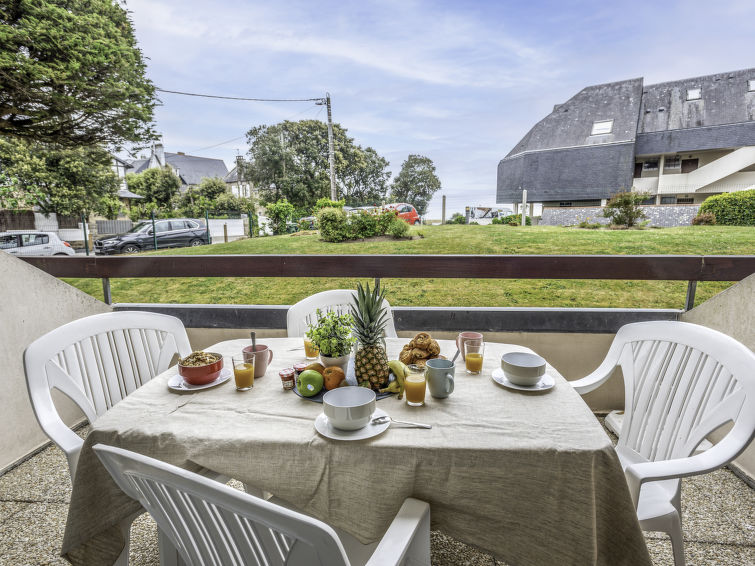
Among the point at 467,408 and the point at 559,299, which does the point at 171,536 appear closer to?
the point at 467,408

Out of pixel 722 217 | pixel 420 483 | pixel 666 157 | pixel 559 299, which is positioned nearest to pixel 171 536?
pixel 420 483

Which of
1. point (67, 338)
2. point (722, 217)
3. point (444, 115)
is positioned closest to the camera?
point (67, 338)

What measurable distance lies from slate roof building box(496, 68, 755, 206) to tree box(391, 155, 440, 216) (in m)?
8.84

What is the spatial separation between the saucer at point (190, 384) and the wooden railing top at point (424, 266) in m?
1.21

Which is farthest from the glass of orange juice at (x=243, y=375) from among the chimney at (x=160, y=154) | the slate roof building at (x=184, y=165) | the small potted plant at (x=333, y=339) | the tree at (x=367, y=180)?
the chimney at (x=160, y=154)

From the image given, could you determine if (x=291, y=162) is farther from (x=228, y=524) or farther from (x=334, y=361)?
(x=228, y=524)

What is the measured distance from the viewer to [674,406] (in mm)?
1392

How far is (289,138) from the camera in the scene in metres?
19.3

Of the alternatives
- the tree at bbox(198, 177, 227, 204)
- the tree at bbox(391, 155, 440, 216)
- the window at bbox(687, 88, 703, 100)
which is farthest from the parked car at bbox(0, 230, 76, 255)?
the window at bbox(687, 88, 703, 100)

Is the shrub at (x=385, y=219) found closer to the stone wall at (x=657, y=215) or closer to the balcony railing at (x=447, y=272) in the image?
the balcony railing at (x=447, y=272)

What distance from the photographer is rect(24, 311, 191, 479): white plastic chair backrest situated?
1.32 metres

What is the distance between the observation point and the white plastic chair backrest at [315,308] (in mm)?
2006

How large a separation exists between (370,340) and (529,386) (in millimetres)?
548

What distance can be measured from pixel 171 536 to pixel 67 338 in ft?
3.83
